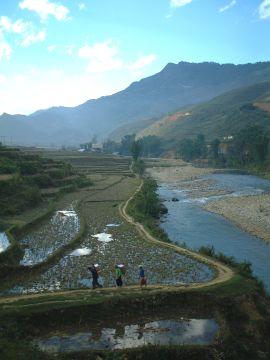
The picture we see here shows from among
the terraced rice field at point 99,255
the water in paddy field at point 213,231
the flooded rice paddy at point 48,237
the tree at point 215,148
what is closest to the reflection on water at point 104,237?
the terraced rice field at point 99,255

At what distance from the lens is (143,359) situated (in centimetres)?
1983

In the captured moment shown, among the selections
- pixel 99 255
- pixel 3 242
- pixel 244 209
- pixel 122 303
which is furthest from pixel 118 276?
pixel 244 209

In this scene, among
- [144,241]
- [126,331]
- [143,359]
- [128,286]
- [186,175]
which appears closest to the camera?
[143,359]

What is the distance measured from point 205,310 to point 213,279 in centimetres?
497

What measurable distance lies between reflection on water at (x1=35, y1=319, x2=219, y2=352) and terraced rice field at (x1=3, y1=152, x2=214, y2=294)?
639 centimetres

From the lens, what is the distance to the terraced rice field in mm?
30188

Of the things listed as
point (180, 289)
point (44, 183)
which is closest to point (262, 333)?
point (180, 289)

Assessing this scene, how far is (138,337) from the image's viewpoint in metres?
21.8

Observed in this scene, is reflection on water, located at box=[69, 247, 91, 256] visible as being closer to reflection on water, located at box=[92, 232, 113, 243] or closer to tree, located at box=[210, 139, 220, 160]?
reflection on water, located at box=[92, 232, 113, 243]

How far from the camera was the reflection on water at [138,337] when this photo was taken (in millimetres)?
20922

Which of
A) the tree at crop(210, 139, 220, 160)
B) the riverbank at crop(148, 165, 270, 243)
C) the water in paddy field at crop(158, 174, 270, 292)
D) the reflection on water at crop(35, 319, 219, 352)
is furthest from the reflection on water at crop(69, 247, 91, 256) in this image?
the tree at crop(210, 139, 220, 160)

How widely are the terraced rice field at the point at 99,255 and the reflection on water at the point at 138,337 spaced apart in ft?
21.0

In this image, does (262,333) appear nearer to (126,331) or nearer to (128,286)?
(126,331)

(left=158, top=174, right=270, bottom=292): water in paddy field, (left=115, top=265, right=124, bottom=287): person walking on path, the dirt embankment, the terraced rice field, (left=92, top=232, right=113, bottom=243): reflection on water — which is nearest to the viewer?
(left=115, top=265, right=124, bottom=287): person walking on path
